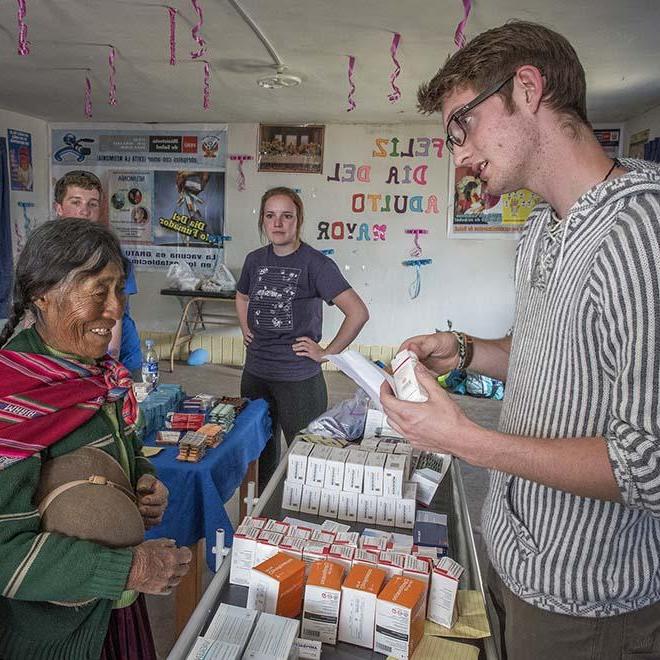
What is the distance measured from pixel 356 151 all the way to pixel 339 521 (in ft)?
18.2

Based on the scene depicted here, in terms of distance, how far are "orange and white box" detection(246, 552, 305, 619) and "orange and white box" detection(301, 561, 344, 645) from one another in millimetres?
29

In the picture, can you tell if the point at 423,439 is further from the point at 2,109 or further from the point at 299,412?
the point at 2,109

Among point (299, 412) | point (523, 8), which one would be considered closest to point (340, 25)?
point (523, 8)

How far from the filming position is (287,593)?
43.9 inches

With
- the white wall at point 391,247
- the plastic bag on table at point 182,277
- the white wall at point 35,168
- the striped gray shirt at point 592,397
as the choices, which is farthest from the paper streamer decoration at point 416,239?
the striped gray shirt at point 592,397

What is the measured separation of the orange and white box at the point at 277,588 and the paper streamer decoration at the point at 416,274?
5.67 m

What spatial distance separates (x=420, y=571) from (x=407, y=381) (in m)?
0.38

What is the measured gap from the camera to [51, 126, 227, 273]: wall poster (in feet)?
22.4

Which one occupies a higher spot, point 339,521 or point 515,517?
point 515,517

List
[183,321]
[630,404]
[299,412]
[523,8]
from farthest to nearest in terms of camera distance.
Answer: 1. [183,321]
2. [523,8]
3. [299,412]
4. [630,404]

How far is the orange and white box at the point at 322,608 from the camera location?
1.10 meters

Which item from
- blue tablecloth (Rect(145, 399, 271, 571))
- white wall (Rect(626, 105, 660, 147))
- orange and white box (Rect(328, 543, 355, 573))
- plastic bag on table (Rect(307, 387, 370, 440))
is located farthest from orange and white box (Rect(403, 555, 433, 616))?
white wall (Rect(626, 105, 660, 147))

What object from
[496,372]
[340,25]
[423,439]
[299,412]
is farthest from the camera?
[340,25]

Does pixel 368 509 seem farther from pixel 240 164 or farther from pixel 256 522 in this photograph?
pixel 240 164
